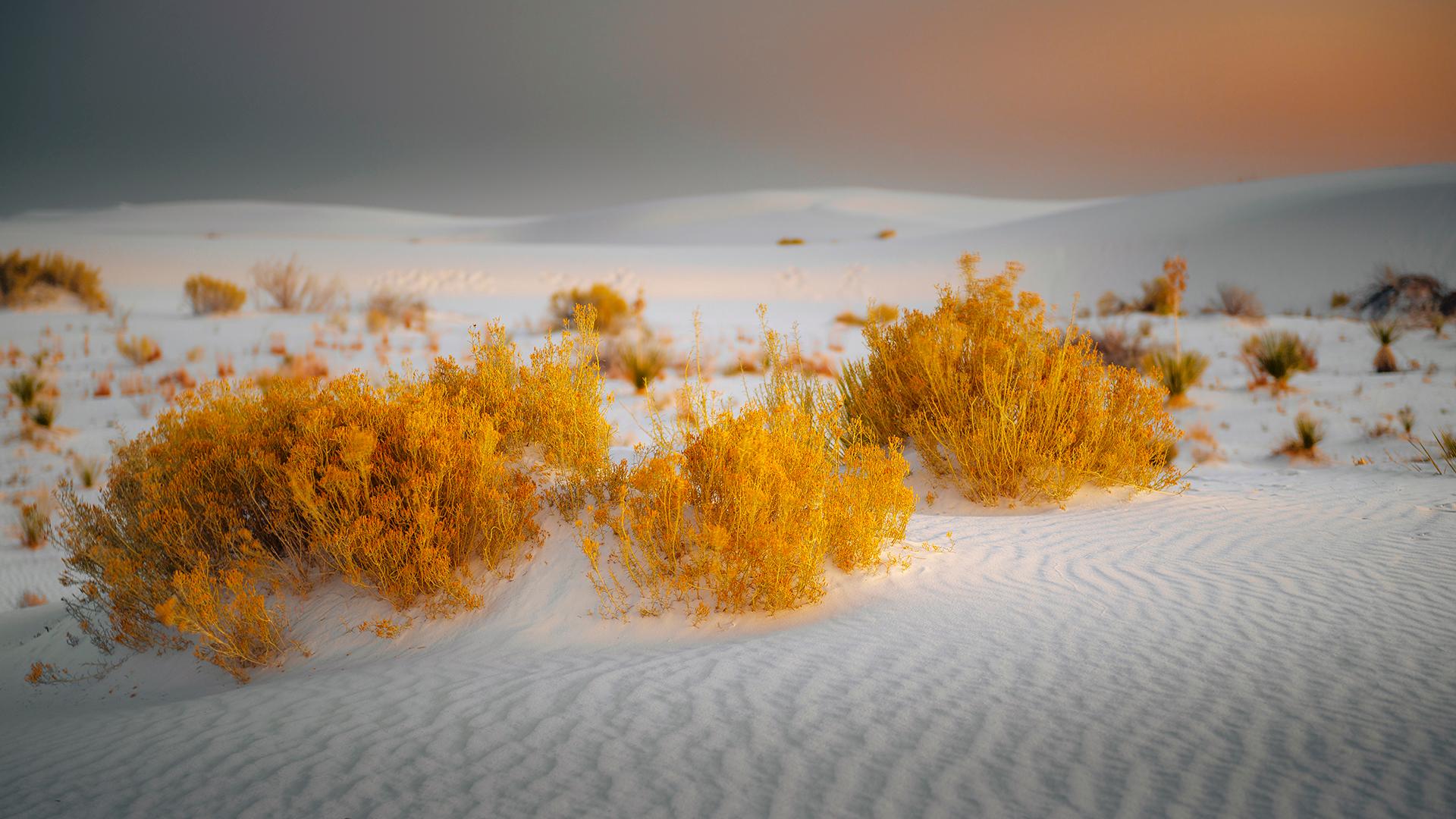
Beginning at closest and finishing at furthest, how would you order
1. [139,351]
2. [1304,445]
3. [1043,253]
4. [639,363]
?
[1304,445] → [639,363] → [139,351] → [1043,253]

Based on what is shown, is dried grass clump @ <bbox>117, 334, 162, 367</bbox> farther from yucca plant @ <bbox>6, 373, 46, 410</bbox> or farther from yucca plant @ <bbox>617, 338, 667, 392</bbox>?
yucca plant @ <bbox>617, 338, 667, 392</bbox>

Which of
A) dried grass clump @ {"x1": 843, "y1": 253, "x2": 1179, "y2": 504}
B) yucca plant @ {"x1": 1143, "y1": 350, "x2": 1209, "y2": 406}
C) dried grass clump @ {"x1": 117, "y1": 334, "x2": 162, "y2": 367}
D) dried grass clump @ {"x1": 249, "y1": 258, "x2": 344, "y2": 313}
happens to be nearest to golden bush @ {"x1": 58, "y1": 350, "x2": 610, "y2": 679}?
dried grass clump @ {"x1": 843, "y1": 253, "x2": 1179, "y2": 504}

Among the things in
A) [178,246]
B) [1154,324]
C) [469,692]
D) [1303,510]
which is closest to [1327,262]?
[1154,324]

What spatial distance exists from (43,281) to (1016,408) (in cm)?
2147

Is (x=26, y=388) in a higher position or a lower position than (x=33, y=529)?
higher

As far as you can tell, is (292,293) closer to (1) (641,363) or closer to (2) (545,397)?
(1) (641,363)

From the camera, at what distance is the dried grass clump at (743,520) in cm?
418

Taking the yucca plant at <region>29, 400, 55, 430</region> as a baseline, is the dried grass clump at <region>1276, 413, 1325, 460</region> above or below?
below

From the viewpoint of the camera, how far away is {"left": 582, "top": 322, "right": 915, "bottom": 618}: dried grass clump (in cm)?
418

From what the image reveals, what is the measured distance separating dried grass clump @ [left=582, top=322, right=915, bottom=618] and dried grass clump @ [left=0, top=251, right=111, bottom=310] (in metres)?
19.5

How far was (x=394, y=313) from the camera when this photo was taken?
18.3 metres

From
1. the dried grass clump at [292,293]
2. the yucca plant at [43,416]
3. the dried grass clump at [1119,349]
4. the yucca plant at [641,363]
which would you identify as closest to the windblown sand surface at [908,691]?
the yucca plant at [43,416]

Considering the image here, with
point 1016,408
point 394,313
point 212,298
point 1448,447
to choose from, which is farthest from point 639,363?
point 212,298

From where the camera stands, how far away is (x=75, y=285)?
18531mm
